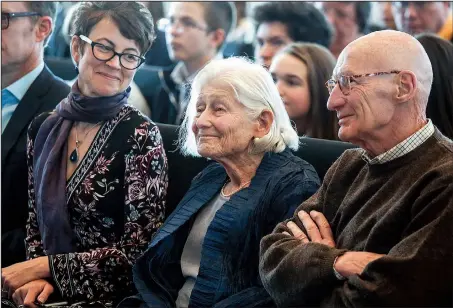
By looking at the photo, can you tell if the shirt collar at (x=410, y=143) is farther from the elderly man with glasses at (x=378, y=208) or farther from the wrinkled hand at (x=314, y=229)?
the wrinkled hand at (x=314, y=229)

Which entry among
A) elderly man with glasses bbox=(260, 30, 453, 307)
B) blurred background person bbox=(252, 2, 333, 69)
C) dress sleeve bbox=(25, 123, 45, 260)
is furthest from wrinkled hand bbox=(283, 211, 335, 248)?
blurred background person bbox=(252, 2, 333, 69)

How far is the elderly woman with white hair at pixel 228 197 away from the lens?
2240mm

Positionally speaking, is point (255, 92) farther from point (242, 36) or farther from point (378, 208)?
point (242, 36)

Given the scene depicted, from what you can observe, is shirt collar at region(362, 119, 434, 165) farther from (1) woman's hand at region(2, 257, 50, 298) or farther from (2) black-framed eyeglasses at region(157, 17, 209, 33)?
(2) black-framed eyeglasses at region(157, 17, 209, 33)

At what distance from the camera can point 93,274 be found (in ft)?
8.09

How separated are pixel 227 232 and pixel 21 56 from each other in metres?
1.11

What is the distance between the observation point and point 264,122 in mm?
2363

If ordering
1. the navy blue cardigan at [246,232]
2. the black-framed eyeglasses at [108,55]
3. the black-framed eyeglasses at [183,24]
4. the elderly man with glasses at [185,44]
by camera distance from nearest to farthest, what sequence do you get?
the navy blue cardigan at [246,232], the black-framed eyeglasses at [108,55], the elderly man with glasses at [185,44], the black-framed eyeglasses at [183,24]

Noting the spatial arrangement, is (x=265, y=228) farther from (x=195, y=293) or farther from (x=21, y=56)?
(x=21, y=56)

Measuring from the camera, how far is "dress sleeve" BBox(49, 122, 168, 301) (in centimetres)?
244

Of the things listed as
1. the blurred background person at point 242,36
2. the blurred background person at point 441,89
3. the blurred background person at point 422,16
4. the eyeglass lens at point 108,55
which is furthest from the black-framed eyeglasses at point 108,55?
the blurred background person at point 422,16

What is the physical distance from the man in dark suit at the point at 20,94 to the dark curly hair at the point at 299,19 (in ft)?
3.84

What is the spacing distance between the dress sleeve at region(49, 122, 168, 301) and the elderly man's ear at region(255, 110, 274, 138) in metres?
0.33

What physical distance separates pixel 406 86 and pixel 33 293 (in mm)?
1288
